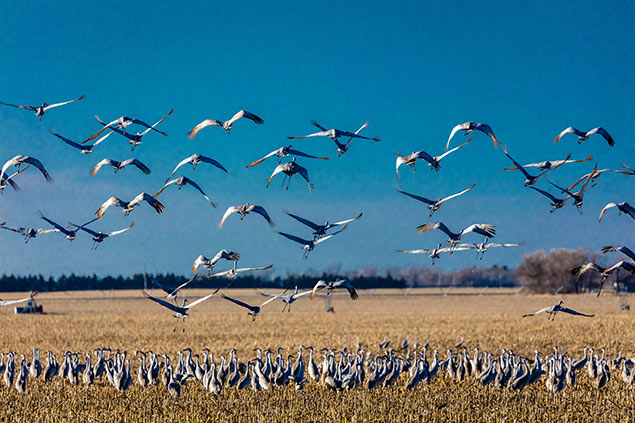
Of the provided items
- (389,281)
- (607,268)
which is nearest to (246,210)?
(607,268)

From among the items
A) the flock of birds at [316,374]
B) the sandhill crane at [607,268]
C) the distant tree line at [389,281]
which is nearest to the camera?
the sandhill crane at [607,268]

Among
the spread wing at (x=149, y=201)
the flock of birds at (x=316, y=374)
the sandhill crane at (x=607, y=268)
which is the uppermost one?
the spread wing at (x=149, y=201)

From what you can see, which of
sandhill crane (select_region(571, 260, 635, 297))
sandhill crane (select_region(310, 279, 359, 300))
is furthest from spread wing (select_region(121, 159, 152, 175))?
sandhill crane (select_region(571, 260, 635, 297))

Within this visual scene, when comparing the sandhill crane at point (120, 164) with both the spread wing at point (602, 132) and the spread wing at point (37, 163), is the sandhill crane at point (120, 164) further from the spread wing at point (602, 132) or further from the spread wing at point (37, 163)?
the spread wing at point (602, 132)

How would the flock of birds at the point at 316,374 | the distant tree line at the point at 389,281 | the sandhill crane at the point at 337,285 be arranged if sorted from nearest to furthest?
the sandhill crane at the point at 337,285, the flock of birds at the point at 316,374, the distant tree line at the point at 389,281

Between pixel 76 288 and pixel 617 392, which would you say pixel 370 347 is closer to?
pixel 617 392

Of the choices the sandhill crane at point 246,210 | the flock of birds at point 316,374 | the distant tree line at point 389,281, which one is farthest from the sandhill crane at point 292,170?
the distant tree line at point 389,281

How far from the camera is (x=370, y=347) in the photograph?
34.0 meters

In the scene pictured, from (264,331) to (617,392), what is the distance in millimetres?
27932

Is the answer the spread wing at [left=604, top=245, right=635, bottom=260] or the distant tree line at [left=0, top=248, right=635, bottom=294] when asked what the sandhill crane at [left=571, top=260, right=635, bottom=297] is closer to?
the spread wing at [left=604, top=245, right=635, bottom=260]

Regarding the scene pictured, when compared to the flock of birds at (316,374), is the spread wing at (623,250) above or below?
above

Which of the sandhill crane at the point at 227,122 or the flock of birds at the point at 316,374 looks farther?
the flock of birds at the point at 316,374

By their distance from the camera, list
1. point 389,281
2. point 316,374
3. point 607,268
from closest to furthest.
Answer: point 607,268 → point 316,374 → point 389,281

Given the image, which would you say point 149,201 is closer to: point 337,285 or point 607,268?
point 337,285
